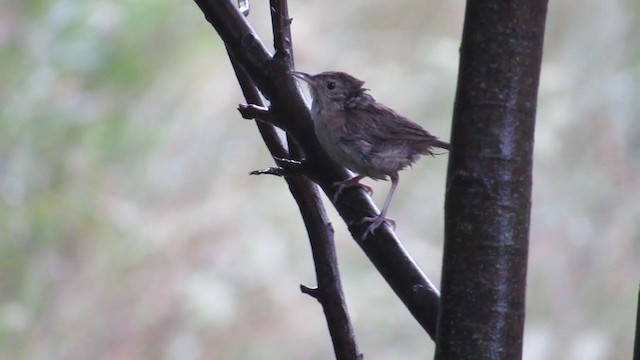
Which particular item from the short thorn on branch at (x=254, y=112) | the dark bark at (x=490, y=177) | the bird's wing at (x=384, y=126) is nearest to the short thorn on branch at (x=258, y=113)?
the short thorn on branch at (x=254, y=112)

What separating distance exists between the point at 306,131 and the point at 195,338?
291 centimetres

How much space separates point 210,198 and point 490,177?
11.1 ft

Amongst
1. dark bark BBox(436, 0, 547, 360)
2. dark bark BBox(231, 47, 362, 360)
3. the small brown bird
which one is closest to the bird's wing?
the small brown bird

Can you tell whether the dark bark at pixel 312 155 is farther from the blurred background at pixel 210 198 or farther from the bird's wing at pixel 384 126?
the blurred background at pixel 210 198

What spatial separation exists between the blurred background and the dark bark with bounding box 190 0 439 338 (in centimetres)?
272

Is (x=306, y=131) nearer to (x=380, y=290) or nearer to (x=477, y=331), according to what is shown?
(x=477, y=331)

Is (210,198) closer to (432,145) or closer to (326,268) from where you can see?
(432,145)

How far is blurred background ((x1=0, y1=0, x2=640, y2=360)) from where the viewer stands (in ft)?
12.8

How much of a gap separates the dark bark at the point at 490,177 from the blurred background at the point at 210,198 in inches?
120

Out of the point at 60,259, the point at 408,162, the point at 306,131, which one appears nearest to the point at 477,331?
the point at 306,131

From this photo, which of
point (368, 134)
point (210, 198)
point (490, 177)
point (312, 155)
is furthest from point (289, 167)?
point (210, 198)

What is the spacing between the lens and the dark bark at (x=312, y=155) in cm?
124

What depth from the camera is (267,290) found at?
13.7ft

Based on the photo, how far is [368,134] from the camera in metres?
2.12
